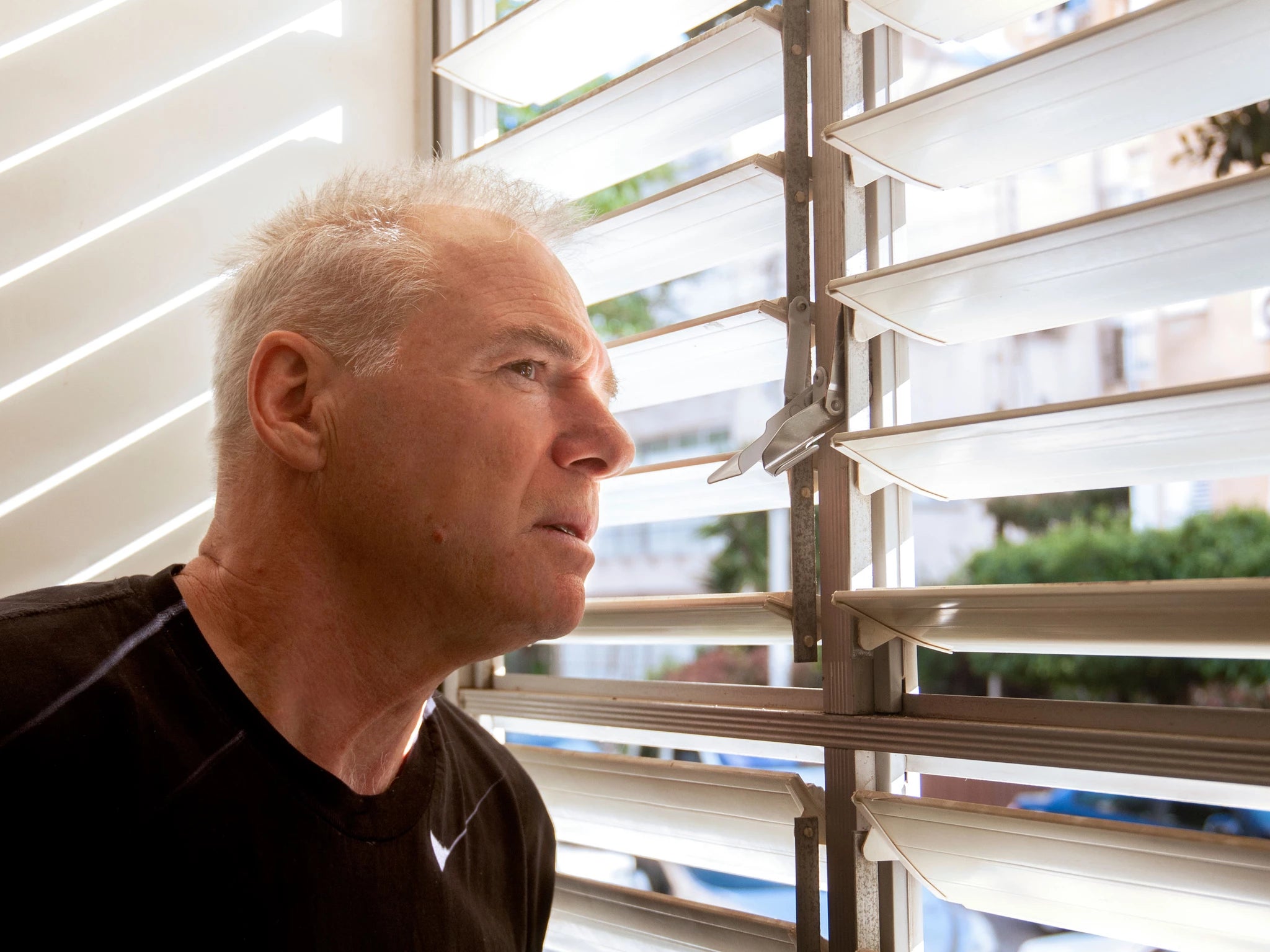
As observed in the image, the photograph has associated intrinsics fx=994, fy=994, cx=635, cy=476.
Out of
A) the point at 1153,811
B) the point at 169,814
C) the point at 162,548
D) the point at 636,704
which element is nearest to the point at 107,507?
the point at 162,548

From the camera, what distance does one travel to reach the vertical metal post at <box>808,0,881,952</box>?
50.3 inches

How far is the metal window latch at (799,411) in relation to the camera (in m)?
1.29

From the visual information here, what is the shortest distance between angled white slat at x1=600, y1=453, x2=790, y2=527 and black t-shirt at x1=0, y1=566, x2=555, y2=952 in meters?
0.56

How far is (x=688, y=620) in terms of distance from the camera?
150 cm

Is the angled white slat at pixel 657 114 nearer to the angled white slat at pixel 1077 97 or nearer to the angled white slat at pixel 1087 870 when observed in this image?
the angled white slat at pixel 1077 97

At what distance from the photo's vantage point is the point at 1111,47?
1.04 metres

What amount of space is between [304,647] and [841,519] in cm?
74

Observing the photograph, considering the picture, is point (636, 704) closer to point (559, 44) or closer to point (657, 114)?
point (657, 114)

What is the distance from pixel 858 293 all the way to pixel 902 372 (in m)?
0.20

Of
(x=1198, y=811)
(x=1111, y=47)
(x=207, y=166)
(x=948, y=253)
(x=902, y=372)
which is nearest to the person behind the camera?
(x=1111, y=47)

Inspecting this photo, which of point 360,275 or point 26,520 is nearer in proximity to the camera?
point 360,275

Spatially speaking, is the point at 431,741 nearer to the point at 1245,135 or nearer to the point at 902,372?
the point at 902,372

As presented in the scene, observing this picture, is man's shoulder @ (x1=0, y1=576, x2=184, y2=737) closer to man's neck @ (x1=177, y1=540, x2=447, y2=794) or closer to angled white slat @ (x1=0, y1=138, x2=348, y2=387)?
man's neck @ (x1=177, y1=540, x2=447, y2=794)

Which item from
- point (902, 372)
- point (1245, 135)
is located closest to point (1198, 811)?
point (1245, 135)
